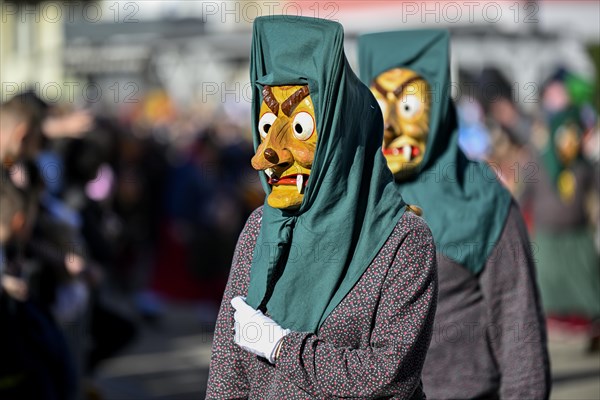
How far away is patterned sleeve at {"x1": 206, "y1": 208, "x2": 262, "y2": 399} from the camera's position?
Answer: 10.9ft

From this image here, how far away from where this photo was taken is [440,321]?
438 centimetres

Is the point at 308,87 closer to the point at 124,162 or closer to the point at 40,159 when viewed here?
the point at 40,159

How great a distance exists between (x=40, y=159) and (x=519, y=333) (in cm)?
397

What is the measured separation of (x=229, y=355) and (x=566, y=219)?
7995 mm

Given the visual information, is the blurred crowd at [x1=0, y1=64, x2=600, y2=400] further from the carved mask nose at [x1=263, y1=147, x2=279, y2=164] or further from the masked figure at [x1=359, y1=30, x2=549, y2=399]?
the carved mask nose at [x1=263, y1=147, x2=279, y2=164]

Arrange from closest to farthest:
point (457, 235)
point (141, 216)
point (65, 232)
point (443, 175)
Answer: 1. point (457, 235)
2. point (443, 175)
3. point (65, 232)
4. point (141, 216)

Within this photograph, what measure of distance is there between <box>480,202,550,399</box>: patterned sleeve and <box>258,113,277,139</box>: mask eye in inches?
52.4

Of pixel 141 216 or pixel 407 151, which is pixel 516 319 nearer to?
pixel 407 151

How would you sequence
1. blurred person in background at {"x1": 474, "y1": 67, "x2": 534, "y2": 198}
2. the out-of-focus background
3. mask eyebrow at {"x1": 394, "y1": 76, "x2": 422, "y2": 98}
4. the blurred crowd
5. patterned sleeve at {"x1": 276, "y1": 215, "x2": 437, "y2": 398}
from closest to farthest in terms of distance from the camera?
patterned sleeve at {"x1": 276, "y1": 215, "x2": 437, "y2": 398}, mask eyebrow at {"x1": 394, "y1": 76, "x2": 422, "y2": 98}, the blurred crowd, the out-of-focus background, blurred person in background at {"x1": 474, "y1": 67, "x2": 534, "y2": 198}

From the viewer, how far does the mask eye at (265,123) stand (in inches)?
131

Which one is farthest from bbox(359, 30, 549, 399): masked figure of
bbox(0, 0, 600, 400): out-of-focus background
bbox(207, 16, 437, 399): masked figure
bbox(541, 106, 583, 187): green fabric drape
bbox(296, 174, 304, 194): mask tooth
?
bbox(541, 106, 583, 187): green fabric drape

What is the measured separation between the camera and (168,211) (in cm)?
1301

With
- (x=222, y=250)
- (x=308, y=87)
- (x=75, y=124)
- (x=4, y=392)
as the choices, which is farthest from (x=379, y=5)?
(x=308, y=87)

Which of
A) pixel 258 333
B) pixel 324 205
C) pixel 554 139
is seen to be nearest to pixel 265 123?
pixel 324 205
